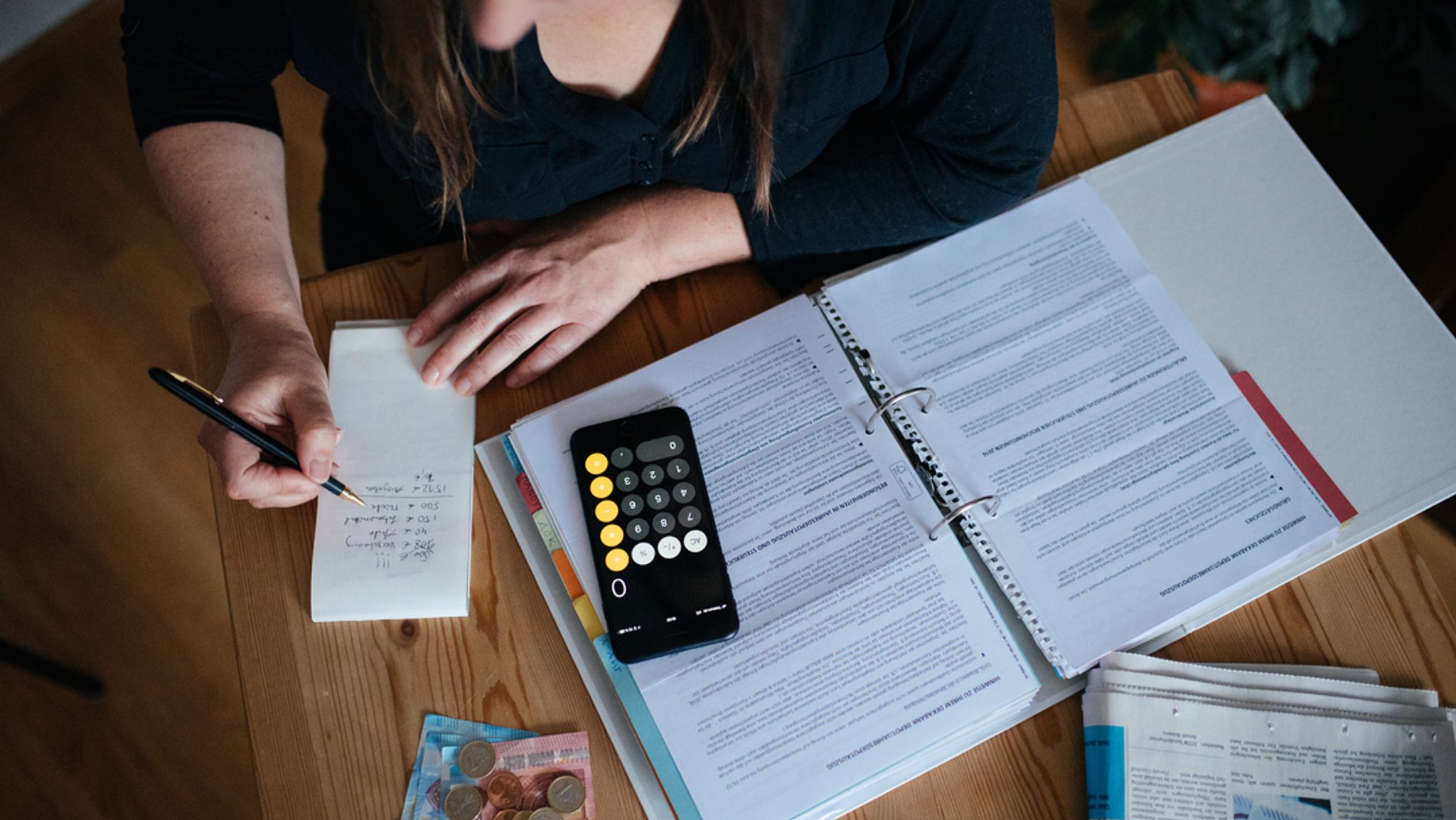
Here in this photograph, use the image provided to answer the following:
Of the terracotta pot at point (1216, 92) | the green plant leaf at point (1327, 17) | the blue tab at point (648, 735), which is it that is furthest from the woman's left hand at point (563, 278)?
the terracotta pot at point (1216, 92)

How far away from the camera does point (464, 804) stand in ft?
2.00

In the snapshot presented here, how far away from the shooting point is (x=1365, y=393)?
2.34ft

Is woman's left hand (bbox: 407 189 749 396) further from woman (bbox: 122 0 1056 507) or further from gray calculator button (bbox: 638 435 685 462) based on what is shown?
gray calculator button (bbox: 638 435 685 462)

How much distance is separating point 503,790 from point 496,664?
0.09m

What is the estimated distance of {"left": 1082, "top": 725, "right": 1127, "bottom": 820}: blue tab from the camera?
23.8 inches

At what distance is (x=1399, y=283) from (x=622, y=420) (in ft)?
2.15

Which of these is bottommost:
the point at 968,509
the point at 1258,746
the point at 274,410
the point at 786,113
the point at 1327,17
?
the point at 1258,746

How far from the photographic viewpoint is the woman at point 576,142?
0.62 metres

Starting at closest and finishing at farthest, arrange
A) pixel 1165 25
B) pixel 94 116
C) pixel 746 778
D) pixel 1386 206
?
1. pixel 746 778
2. pixel 1165 25
3. pixel 1386 206
4. pixel 94 116

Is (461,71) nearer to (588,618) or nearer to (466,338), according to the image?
(466,338)

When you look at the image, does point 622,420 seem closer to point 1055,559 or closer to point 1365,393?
point 1055,559

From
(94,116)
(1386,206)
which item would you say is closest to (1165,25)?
(1386,206)

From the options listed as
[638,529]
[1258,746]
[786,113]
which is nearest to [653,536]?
[638,529]

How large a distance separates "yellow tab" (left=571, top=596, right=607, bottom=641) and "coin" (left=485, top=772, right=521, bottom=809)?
0.11 meters
